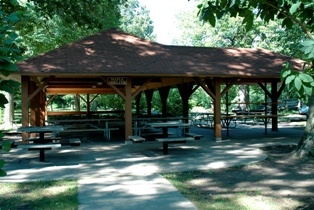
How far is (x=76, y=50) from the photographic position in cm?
1249

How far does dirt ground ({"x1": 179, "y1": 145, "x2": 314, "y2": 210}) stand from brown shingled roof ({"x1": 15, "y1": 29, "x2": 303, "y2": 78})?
480 centimetres

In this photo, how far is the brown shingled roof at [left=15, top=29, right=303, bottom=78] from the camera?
11.0m

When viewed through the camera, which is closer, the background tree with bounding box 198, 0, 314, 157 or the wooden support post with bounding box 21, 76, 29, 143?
the background tree with bounding box 198, 0, 314, 157

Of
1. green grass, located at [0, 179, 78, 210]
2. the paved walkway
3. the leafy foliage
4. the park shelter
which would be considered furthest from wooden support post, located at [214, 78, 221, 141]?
the leafy foliage

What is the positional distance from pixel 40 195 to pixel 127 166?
267cm

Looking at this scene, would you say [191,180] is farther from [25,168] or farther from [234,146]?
[234,146]

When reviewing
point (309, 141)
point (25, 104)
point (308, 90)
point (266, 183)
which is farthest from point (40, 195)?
point (309, 141)

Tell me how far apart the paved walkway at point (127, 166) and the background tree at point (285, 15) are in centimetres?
264

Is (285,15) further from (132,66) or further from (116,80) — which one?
(116,80)

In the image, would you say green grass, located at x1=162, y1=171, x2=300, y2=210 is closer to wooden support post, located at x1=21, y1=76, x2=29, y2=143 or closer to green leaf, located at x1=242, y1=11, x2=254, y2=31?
Result: green leaf, located at x1=242, y1=11, x2=254, y2=31

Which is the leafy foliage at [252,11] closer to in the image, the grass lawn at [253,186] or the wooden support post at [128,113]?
the grass lawn at [253,186]

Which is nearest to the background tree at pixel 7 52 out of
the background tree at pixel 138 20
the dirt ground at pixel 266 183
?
the dirt ground at pixel 266 183

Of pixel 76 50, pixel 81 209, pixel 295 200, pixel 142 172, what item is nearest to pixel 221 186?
pixel 295 200

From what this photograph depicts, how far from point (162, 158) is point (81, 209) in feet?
14.6
